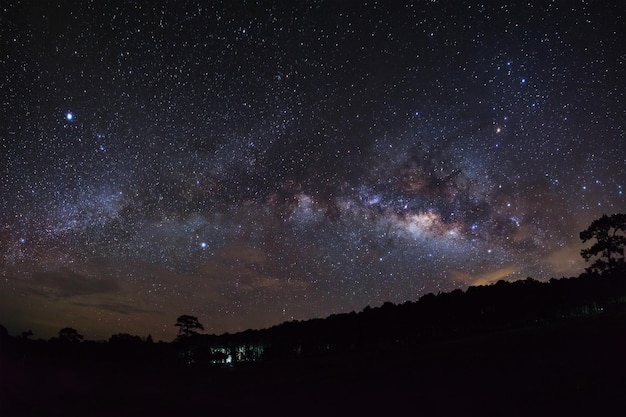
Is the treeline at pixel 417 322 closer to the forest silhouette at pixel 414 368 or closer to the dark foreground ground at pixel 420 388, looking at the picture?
the forest silhouette at pixel 414 368

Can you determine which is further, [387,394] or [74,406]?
[74,406]

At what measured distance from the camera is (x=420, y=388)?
1948cm

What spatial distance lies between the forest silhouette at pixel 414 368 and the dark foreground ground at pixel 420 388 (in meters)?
0.08

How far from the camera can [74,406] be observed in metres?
21.1

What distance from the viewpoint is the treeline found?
43500 millimetres

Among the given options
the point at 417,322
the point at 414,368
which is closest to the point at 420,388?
the point at 414,368

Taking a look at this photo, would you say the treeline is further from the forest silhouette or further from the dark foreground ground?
the dark foreground ground

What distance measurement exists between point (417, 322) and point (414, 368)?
964 inches

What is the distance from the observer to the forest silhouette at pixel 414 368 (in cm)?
1688

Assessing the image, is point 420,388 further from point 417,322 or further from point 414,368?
point 417,322

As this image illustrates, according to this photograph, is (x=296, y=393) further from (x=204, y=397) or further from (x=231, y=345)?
(x=231, y=345)

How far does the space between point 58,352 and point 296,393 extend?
132 ft

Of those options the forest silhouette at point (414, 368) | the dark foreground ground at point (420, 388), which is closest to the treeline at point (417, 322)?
the forest silhouette at point (414, 368)

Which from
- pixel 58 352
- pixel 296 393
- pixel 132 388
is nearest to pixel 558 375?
pixel 296 393
